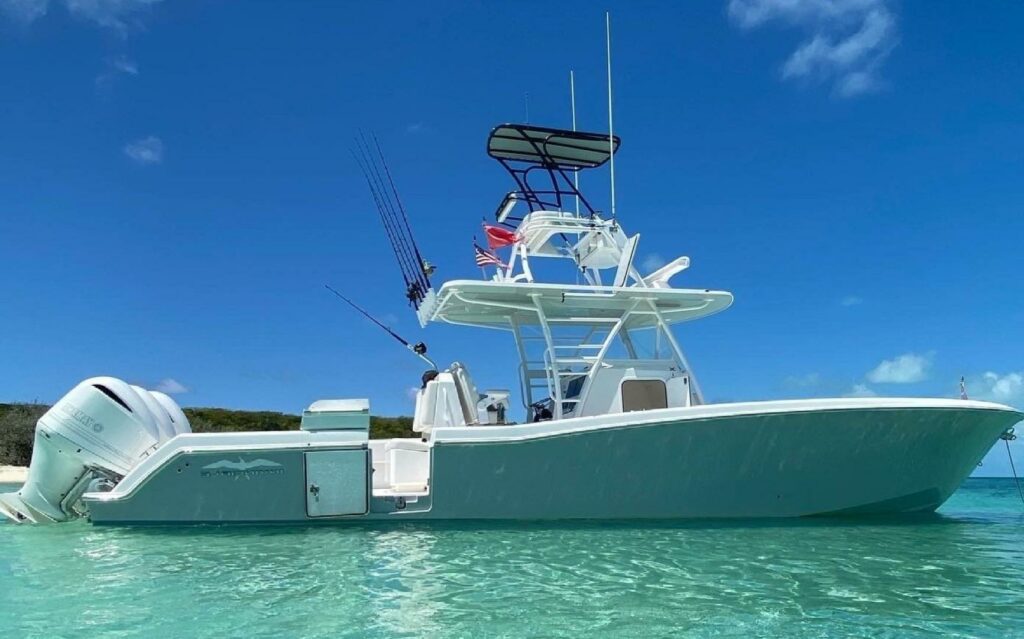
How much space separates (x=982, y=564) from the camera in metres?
6.29

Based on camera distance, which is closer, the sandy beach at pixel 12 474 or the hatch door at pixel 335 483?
the hatch door at pixel 335 483

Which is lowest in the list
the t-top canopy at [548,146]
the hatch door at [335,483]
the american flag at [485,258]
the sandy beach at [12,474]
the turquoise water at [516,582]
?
the turquoise water at [516,582]

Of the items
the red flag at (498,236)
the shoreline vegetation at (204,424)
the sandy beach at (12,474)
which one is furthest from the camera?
the shoreline vegetation at (204,424)

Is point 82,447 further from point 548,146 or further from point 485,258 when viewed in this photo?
point 548,146

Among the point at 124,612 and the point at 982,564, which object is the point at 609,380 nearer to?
the point at 982,564

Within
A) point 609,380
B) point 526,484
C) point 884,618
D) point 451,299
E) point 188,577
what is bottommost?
point 884,618

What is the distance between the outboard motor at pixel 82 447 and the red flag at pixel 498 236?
5311 millimetres

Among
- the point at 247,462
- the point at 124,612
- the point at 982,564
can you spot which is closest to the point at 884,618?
the point at 982,564

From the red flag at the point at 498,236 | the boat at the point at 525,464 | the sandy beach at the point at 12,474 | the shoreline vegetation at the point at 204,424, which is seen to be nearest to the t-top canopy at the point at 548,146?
the red flag at the point at 498,236

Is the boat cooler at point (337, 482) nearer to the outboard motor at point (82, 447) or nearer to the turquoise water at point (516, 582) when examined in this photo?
the turquoise water at point (516, 582)

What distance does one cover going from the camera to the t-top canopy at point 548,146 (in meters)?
11.6

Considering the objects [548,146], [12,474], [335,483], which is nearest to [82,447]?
[335,483]

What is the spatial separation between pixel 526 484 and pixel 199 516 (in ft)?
12.8

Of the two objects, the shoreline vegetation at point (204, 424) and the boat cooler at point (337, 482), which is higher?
the shoreline vegetation at point (204, 424)
